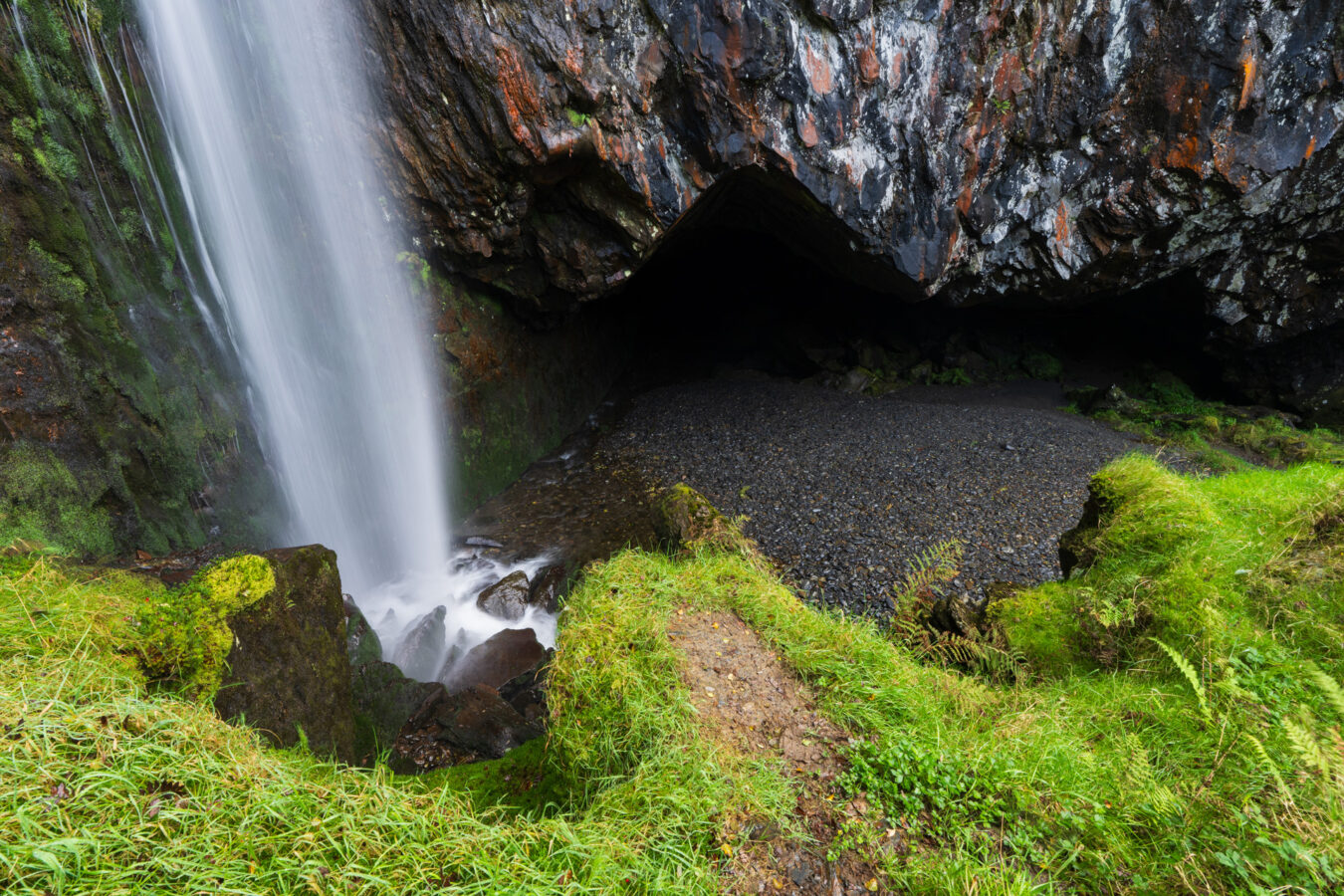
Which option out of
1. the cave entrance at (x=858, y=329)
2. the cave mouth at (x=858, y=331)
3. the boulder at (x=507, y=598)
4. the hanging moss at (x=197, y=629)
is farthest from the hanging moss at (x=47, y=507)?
the cave mouth at (x=858, y=331)

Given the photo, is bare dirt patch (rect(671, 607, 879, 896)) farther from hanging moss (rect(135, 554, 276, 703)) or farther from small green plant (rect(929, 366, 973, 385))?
small green plant (rect(929, 366, 973, 385))

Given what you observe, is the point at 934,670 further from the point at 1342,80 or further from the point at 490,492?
the point at 1342,80

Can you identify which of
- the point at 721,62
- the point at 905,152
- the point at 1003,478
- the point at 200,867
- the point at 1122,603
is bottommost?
the point at 1003,478

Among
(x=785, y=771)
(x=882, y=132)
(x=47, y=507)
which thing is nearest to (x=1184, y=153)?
(x=882, y=132)

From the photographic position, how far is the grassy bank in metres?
1.76

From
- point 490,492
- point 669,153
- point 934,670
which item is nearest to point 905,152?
point 669,153

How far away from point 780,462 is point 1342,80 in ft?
36.4

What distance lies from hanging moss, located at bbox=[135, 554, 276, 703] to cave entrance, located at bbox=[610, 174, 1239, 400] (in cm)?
1127

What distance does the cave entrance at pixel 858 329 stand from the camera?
1467cm

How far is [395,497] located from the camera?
847 cm

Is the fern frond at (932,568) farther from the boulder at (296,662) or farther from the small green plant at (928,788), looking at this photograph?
the boulder at (296,662)

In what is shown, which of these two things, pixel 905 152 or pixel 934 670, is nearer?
pixel 934 670

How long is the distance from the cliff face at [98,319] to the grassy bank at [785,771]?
5.39ft

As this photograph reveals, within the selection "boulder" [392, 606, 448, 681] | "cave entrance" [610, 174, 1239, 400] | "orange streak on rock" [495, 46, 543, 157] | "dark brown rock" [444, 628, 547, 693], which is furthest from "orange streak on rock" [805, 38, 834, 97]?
"boulder" [392, 606, 448, 681]
